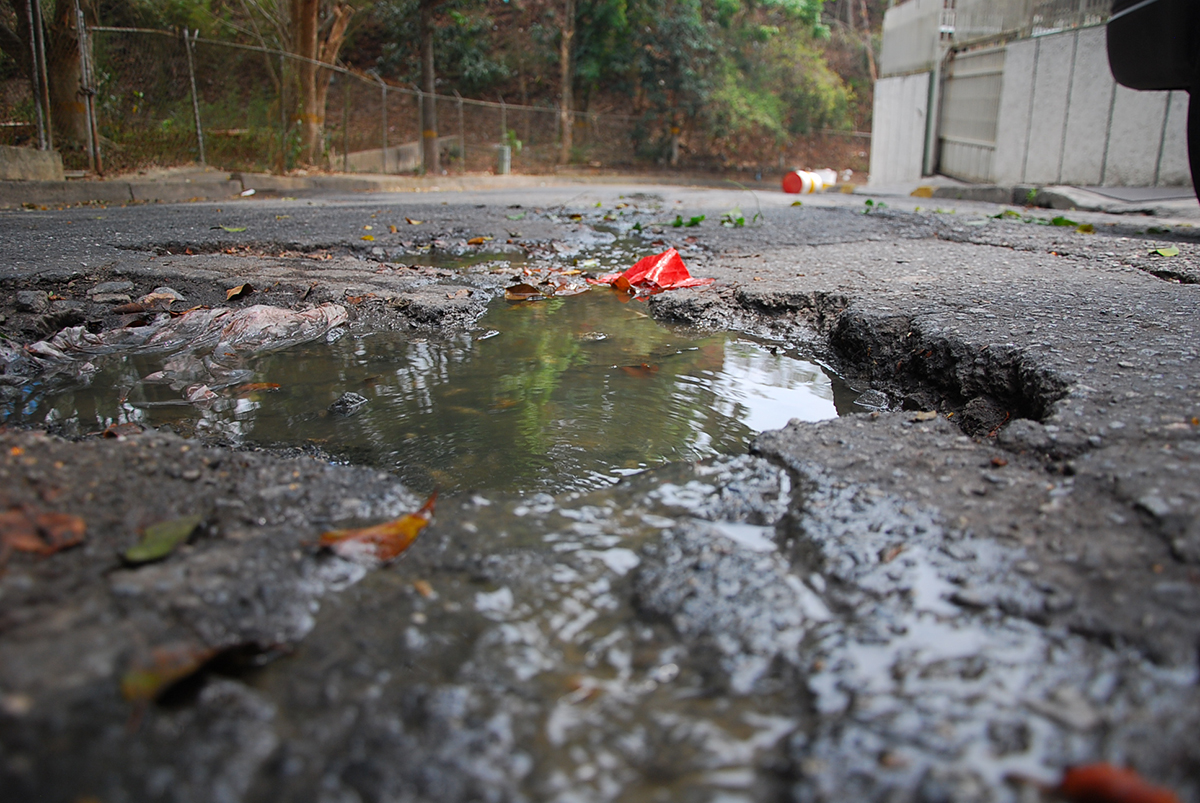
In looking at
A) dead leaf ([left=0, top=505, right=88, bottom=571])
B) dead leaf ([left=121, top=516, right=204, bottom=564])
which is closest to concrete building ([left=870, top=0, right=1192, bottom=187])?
dead leaf ([left=121, top=516, right=204, bottom=564])

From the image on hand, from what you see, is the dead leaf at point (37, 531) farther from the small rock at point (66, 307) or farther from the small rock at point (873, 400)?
the small rock at point (66, 307)

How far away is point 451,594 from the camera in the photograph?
3.62 ft

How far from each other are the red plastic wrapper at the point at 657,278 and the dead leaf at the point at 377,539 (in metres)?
2.46

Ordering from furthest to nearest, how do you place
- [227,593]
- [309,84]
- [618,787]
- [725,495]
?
[309,84], [725,495], [227,593], [618,787]

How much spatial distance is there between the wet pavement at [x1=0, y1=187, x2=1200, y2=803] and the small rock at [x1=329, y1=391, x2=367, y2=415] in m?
0.17

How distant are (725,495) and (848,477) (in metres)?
0.23

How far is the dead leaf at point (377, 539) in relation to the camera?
1179mm

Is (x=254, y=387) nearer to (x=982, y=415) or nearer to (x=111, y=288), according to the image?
(x=111, y=288)

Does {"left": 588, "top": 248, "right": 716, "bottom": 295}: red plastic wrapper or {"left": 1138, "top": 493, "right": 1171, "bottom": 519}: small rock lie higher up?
{"left": 588, "top": 248, "right": 716, "bottom": 295}: red plastic wrapper

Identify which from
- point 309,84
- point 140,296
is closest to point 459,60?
point 309,84

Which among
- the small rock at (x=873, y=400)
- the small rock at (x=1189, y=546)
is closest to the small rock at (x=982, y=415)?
the small rock at (x=873, y=400)

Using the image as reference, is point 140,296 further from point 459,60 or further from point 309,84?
point 459,60

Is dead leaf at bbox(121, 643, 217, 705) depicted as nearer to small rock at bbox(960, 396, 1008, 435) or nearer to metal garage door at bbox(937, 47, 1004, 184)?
small rock at bbox(960, 396, 1008, 435)

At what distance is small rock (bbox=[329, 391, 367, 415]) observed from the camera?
83.5 inches
